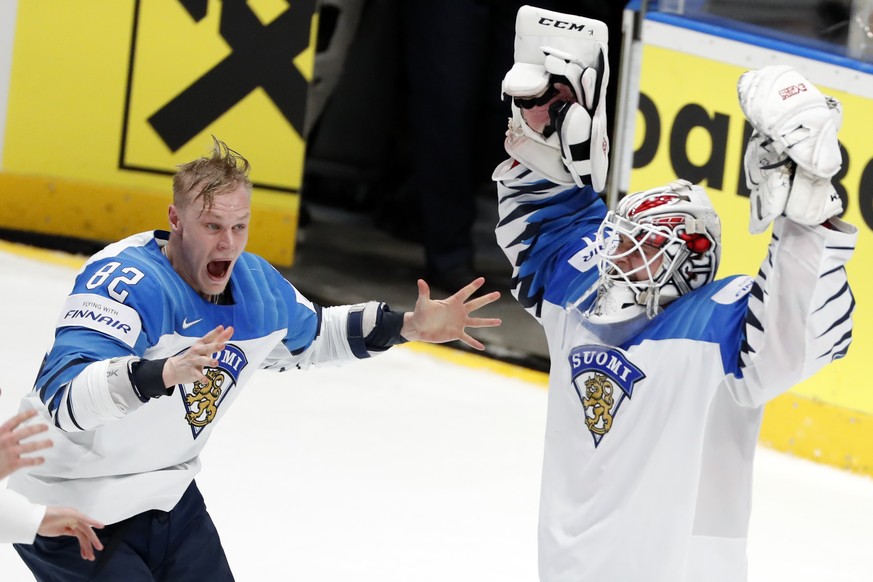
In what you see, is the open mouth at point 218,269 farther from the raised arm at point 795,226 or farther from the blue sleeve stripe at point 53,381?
the raised arm at point 795,226

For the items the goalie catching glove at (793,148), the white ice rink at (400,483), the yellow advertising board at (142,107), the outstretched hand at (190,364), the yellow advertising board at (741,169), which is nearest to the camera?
the goalie catching glove at (793,148)

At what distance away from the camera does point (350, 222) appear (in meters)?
7.58

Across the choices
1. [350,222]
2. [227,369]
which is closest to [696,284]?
[227,369]

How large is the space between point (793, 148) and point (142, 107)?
432cm

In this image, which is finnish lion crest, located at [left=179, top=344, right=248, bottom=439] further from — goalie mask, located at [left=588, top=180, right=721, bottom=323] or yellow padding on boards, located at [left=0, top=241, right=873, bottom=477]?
yellow padding on boards, located at [left=0, top=241, right=873, bottom=477]

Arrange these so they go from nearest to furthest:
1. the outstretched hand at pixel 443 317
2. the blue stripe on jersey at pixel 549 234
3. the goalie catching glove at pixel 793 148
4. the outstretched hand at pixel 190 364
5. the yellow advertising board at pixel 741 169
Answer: the goalie catching glove at pixel 793 148 → the outstretched hand at pixel 190 364 → the blue stripe on jersey at pixel 549 234 → the outstretched hand at pixel 443 317 → the yellow advertising board at pixel 741 169

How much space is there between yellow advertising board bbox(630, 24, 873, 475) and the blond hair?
7.77ft

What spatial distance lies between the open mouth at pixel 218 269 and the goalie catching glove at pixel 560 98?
1.77 ft

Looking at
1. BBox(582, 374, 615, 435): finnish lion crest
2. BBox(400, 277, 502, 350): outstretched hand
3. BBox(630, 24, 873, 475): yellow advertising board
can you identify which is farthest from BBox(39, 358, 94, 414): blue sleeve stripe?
BBox(630, 24, 873, 475): yellow advertising board

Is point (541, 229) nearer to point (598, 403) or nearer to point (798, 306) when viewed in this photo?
point (598, 403)

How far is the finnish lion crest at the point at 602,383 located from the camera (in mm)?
2311

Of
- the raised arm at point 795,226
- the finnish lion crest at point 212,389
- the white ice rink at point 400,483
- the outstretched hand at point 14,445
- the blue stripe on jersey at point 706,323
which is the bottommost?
the white ice rink at point 400,483

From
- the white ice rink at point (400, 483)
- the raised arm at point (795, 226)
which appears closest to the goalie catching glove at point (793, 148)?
the raised arm at point (795, 226)

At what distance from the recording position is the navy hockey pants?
2.45m
